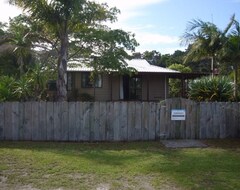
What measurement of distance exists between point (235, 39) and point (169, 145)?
10865 mm

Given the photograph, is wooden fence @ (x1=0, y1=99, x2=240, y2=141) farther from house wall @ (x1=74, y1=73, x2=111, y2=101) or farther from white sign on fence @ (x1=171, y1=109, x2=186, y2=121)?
house wall @ (x1=74, y1=73, x2=111, y2=101)

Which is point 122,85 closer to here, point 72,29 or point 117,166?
point 72,29

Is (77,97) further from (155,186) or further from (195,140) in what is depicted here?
(155,186)

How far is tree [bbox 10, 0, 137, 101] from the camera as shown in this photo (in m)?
15.8

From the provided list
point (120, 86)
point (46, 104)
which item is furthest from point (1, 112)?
point (120, 86)

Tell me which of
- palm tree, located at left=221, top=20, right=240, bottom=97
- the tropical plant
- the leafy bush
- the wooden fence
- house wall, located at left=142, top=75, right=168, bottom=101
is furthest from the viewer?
house wall, located at left=142, top=75, right=168, bottom=101

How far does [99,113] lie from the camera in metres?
13.0

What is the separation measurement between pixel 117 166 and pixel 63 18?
28.7 ft

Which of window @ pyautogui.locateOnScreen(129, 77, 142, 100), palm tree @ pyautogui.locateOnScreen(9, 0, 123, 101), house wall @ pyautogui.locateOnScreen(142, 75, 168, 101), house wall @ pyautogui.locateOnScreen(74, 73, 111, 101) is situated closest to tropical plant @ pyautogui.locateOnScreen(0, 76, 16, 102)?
palm tree @ pyautogui.locateOnScreen(9, 0, 123, 101)

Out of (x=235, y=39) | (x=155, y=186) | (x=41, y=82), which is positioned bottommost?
(x=155, y=186)

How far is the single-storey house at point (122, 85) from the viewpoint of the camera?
25.8 m

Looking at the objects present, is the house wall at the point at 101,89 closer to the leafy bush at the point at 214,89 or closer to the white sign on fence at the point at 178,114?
the leafy bush at the point at 214,89

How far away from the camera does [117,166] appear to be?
893 cm

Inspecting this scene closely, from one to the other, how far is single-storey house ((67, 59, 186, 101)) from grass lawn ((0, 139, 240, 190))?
13.8 metres
